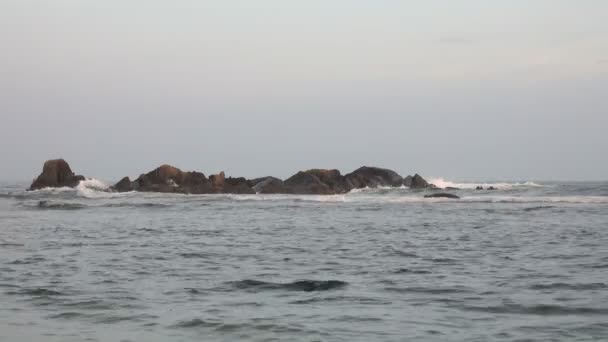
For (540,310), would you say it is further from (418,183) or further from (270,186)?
(418,183)

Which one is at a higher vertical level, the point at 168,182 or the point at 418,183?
the point at 168,182

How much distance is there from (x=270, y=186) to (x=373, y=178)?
13.4 metres

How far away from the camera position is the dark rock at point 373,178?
70.1m

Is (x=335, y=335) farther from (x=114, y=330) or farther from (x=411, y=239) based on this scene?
(x=411, y=239)

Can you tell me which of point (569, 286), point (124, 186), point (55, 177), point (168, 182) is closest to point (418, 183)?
point (168, 182)

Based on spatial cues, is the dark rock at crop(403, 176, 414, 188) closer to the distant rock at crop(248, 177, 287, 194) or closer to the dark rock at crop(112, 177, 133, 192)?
the distant rock at crop(248, 177, 287, 194)

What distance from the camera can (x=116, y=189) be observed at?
222ft

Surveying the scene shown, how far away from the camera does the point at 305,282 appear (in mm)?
13352

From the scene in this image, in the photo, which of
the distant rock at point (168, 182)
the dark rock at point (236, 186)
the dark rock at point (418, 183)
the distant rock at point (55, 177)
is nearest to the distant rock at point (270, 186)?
Result: the dark rock at point (236, 186)

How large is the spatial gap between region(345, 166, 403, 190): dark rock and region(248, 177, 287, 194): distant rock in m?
7.75

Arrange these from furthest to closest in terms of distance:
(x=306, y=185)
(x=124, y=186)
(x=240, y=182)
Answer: (x=124, y=186) → (x=240, y=182) → (x=306, y=185)

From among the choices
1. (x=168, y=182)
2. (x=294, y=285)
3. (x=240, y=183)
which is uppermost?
(x=168, y=182)

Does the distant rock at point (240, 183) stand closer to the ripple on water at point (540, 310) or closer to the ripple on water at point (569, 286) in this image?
the ripple on water at point (569, 286)

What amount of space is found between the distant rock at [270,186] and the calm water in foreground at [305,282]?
3438cm
